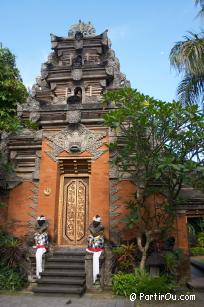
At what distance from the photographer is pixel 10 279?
8.59 m

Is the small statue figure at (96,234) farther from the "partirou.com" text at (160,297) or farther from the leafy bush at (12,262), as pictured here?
the leafy bush at (12,262)

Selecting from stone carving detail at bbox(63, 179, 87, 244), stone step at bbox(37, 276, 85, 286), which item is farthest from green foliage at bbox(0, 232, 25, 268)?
stone carving detail at bbox(63, 179, 87, 244)

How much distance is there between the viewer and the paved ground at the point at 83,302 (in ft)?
22.7

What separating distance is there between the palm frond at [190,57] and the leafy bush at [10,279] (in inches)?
321

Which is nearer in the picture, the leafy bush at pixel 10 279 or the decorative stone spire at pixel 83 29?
the leafy bush at pixel 10 279

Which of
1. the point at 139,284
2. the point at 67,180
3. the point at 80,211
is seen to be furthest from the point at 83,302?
the point at 67,180

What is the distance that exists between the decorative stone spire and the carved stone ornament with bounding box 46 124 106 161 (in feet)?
21.1

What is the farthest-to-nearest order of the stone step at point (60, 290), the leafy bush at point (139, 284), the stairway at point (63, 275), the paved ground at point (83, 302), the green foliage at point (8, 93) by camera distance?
the green foliage at point (8, 93), the stairway at point (63, 275), the stone step at point (60, 290), the leafy bush at point (139, 284), the paved ground at point (83, 302)

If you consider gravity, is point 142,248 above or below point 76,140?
below

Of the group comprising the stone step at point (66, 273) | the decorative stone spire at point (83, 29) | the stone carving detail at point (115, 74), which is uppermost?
the decorative stone spire at point (83, 29)

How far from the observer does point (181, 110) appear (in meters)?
7.86

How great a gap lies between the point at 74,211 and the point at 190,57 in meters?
6.61

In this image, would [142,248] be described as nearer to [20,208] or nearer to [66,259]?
[66,259]

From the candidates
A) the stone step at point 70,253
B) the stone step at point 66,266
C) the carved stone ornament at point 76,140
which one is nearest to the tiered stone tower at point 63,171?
the carved stone ornament at point 76,140
